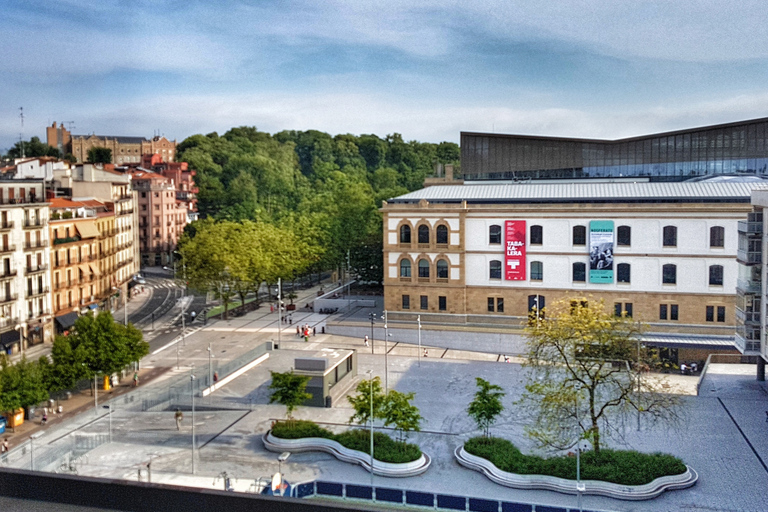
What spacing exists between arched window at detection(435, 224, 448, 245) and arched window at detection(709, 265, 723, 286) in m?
20.8

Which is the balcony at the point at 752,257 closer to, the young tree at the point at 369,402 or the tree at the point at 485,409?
the tree at the point at 485,409

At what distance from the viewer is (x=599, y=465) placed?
30.9 meters

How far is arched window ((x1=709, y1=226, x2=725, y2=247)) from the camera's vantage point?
5466cm

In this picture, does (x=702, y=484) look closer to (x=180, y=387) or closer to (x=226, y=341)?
(x=180, y=387)

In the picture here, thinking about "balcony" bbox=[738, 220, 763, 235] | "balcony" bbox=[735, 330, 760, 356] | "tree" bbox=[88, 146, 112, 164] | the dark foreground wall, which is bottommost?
"balcony" bbox=[735, 330, 760, 356]

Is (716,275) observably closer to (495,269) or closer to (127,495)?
(495,269)

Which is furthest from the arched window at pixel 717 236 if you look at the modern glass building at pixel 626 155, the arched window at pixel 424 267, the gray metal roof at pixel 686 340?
the arched window at pixel 424 267

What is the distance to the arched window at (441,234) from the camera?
61125 millimetres

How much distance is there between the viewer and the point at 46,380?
137ft

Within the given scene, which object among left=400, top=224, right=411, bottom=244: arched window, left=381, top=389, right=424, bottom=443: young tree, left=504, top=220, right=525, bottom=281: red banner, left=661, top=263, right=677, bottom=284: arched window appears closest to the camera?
left=381, top=389, right=424, bottom=443: young tree

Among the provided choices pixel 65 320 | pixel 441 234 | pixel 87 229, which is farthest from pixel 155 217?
pixel 441 234

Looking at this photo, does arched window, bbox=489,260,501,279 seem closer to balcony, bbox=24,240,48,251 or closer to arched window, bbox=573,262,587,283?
arched window, bbox=573,262,587,283

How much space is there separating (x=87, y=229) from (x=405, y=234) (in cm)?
3164

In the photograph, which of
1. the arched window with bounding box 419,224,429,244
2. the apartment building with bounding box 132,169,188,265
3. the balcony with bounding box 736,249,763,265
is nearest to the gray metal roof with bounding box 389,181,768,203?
the arched window with bounding box 419,224,429,244
